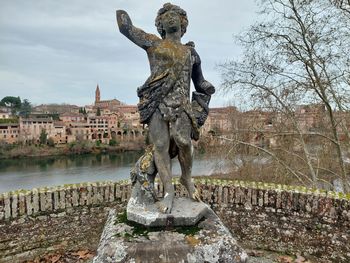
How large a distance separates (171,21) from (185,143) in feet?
4.15

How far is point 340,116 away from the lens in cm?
998

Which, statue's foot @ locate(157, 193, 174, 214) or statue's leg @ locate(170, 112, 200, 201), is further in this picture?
statue's leg @ locate(170, 112, 200, 201)

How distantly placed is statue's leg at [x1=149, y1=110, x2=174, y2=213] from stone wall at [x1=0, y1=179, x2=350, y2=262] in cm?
234

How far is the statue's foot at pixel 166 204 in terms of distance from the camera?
3.14 meters

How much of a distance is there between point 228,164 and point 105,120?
2412 inches

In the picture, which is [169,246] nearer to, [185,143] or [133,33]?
[185,143]

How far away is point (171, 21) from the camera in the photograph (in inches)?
133

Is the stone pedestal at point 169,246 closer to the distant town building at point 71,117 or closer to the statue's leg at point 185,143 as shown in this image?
the statue's leg at point 185,143

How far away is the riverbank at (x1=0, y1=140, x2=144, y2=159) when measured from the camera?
1855 inches

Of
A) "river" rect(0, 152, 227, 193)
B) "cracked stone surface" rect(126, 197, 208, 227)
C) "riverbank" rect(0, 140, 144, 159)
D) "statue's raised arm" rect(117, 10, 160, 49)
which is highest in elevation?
"statue's raised arm" rect(117, 10, 160, 49)

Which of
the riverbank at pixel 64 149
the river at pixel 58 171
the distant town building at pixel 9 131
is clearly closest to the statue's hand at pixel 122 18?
the river at pixel 58 171

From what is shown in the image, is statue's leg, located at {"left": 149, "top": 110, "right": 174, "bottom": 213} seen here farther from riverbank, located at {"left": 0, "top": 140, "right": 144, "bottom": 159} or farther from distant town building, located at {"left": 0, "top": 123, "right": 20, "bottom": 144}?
distant town building, located at {"left": 0, "top": 123, "right": 20, "bottom": 144}

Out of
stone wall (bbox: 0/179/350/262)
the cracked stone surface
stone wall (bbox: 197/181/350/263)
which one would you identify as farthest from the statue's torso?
stone wall (bbox: 197/181/350/263)

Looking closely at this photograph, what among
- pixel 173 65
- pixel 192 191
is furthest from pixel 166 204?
pixel 173 65
